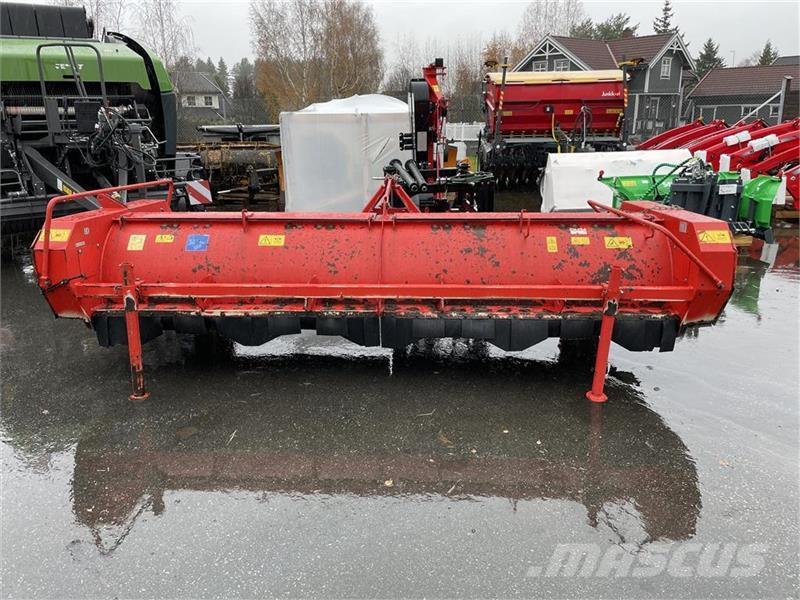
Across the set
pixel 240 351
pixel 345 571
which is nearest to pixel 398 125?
pixel 240 351

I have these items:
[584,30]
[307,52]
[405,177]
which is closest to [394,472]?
[405,177]

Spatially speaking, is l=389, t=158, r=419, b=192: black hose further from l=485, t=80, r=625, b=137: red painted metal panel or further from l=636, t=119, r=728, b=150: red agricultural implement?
l=636, t=119, r=728, b=150: red agricultural implement

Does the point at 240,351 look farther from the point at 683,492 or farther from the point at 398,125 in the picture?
the point at 398,125

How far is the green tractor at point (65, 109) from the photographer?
23.4 feet

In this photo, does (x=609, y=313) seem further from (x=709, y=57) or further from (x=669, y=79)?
→ (x=709, y=57)

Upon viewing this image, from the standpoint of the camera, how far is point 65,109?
727 cm

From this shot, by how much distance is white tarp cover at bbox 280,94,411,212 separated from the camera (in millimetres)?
10281

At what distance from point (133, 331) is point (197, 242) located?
77 centimetres

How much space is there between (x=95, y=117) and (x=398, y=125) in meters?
5.15

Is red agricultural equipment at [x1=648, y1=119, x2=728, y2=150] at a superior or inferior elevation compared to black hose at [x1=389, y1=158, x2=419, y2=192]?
superior

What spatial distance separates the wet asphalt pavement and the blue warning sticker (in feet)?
3.17

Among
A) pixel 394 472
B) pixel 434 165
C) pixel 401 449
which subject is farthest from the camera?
pixel 434 165

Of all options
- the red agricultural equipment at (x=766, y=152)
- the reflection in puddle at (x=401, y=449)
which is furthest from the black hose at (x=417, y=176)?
the red agricultural equipment at (x=766, y=152)

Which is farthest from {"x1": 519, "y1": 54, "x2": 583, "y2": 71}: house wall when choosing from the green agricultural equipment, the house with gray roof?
the green agricultural equipment
